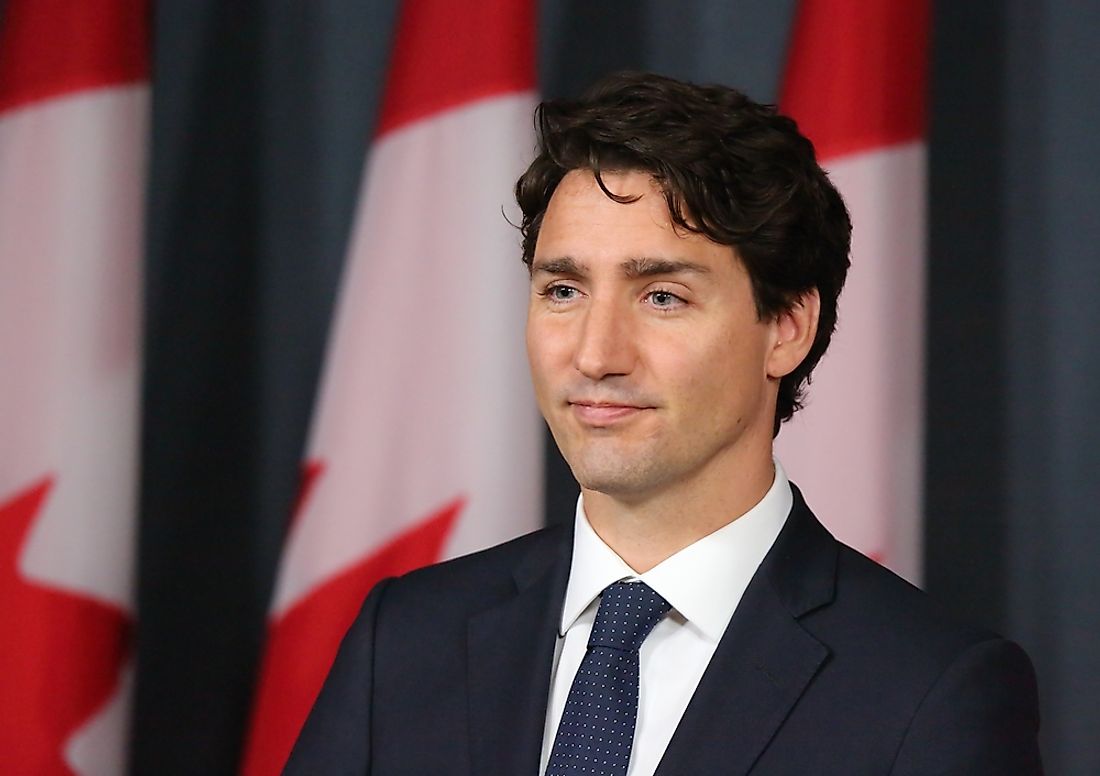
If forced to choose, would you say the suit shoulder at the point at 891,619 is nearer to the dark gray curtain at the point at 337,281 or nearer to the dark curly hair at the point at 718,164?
the dark curly hair at the point at 718,164

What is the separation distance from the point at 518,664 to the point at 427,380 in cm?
95

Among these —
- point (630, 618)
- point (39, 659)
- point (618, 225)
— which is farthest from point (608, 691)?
point (39, 659)

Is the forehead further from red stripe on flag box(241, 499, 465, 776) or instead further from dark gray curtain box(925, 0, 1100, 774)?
dark gray curtain box(925, 0, 1100, 774)

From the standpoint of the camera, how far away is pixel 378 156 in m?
2.54

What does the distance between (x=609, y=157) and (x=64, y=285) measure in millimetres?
1194

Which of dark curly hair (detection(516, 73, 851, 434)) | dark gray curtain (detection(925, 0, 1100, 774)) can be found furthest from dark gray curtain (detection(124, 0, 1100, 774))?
dark curly hair (detection(516, 73, 851, 434))

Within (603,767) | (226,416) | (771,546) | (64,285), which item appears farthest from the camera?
(226,416)

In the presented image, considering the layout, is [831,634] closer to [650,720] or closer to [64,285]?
[650,720]

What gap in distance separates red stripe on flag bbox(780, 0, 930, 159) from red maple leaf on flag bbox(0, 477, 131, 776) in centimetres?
132

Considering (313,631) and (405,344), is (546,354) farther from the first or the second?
(313,631)

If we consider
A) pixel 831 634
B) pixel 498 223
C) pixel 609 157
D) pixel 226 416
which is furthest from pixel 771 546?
pixel 226 416

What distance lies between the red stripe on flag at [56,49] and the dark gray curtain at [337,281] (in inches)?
10.6

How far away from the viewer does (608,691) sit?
1.49m

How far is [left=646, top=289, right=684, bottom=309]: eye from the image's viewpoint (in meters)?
1.49
